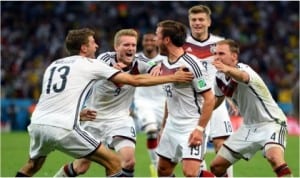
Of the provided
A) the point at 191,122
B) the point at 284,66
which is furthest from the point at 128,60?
the point at 284,66

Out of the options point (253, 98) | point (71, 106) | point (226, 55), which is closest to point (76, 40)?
point (71, 106)

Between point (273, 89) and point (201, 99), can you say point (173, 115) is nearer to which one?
point (201, 99)

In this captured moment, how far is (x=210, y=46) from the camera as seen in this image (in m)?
11.4

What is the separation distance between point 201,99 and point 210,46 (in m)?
2.28

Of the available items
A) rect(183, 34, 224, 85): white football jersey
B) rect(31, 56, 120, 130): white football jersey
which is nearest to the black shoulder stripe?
rect(31, 56, 120, 130): white football jersey

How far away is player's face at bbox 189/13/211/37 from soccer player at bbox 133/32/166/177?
1.17m

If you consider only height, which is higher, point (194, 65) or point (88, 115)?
point (194, 65)

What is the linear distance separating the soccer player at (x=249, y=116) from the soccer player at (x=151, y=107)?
265cm

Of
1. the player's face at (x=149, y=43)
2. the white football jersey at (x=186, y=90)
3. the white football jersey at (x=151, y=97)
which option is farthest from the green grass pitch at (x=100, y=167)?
the white football jersey at (x=186, y=90)

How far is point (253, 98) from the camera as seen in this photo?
31.4 ft

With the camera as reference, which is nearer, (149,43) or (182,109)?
(182,109)

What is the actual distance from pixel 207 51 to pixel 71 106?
329 centimetres

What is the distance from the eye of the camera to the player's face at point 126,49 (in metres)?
9.94

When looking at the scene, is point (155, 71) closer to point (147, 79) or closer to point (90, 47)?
point (147, 79)
